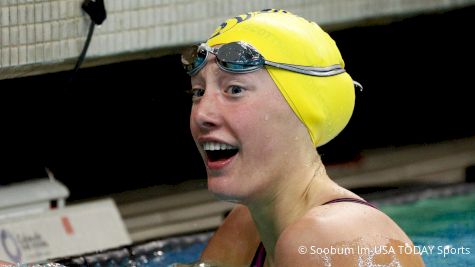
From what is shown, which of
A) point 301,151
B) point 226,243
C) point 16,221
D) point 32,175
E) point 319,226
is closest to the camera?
point 319,226

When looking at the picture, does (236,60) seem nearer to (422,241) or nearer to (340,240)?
(340,240)

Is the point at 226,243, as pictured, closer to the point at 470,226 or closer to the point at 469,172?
the point at 470,226

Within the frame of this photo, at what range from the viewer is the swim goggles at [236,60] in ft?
9.34

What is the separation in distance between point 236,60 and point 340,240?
0.52 metres

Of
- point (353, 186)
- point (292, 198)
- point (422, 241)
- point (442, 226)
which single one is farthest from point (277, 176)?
point (353, 186)

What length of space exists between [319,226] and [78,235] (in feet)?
7.28

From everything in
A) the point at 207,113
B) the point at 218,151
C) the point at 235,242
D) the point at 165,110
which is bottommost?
the point at 165,110

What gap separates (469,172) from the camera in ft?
19.1

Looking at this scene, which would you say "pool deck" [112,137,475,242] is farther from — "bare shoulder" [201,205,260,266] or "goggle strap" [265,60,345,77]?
"goggle strap" [265,60,345,77]

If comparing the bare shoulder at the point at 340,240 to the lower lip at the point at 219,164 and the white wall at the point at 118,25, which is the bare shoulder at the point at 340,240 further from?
the white wall at the point at 118,25

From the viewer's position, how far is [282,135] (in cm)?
287

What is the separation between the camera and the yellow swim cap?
2.91 meters

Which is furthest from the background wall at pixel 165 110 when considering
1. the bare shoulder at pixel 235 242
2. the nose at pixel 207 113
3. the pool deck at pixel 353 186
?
the nose at pixel 207 113

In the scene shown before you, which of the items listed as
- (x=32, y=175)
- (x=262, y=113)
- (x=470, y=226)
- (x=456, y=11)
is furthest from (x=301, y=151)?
(x=456, y=11)
